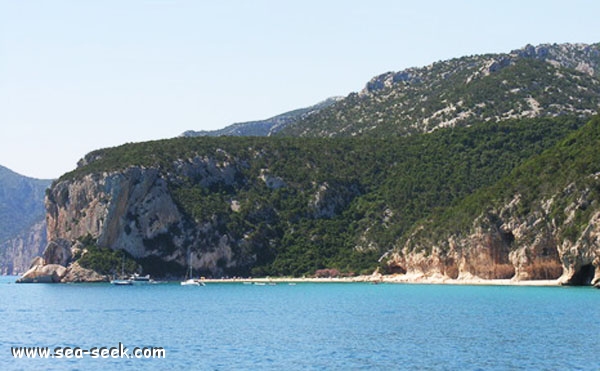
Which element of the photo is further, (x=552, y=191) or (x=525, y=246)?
(x=552, y=191)

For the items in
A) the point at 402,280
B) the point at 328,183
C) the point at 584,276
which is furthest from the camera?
the point at 328,183

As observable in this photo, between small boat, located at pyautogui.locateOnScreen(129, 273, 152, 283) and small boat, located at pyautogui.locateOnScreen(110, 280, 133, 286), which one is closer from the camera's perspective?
small boat, located at pyautogui.locateOnScreen(110, 280, 133, 286)

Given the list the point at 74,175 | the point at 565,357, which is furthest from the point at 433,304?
the point at 74,175

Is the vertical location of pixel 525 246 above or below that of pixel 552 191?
below

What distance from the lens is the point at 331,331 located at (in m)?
56.7

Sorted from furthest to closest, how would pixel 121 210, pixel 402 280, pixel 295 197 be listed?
pixel 295 197, pixel 121 210, pixel 402 280

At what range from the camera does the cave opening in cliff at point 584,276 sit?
101 metres

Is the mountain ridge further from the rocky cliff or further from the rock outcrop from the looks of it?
the rocky cliff

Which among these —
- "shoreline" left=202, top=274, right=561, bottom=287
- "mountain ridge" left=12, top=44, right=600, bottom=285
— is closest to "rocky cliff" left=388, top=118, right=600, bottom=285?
"mountain ridge" left=12, top=44, right=600, bottom=285

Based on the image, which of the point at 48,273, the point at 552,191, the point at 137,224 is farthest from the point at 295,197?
the point at 552,191

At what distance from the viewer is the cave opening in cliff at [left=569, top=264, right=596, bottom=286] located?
100781 millimetres

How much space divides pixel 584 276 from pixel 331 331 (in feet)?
181

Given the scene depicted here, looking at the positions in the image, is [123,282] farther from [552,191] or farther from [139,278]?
[552,191]

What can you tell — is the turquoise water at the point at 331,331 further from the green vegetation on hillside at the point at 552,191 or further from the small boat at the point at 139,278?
the small boat at the point at 139,278
